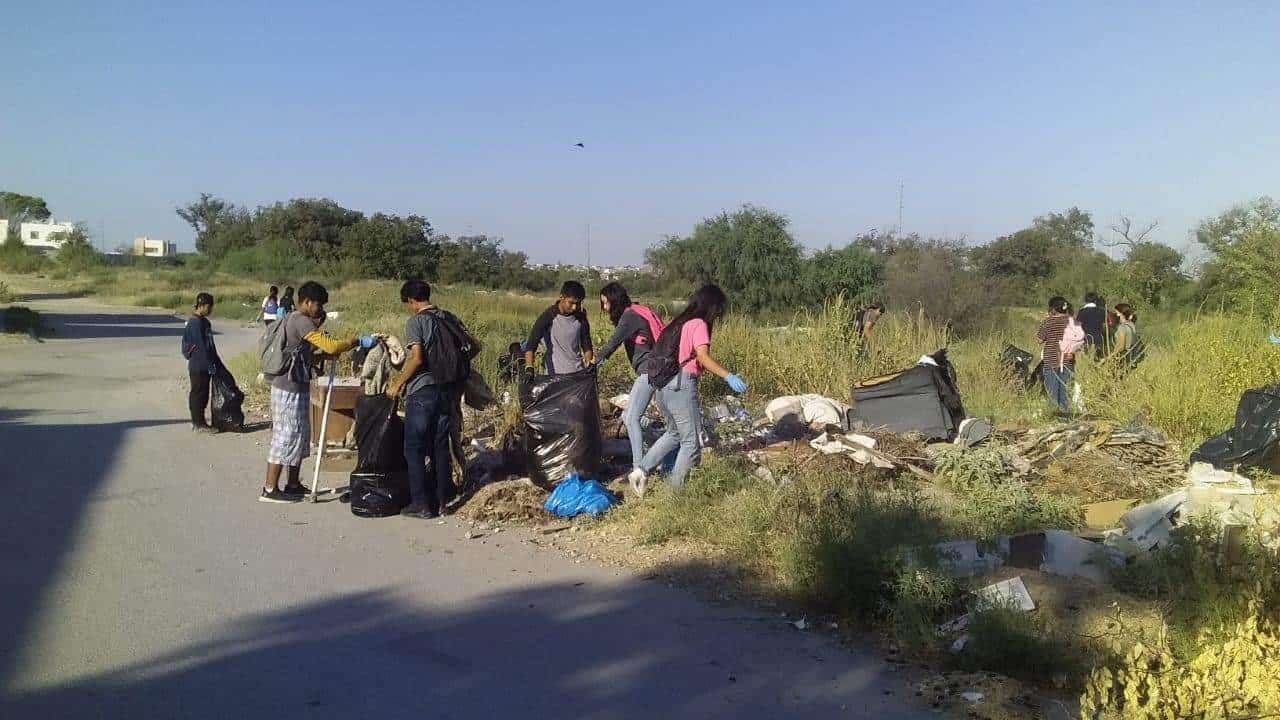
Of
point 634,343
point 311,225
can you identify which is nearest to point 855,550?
point 634,343

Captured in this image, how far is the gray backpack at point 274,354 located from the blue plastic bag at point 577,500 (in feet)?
7.60

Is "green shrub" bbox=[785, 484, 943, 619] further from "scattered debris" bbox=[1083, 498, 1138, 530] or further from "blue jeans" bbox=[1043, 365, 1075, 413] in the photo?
"blue jeans" bbox=[1043, 365, 1075, 413]

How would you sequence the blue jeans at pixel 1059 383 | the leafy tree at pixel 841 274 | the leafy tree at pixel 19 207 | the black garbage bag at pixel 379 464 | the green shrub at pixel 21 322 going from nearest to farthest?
1. the black garbage bag at pixel 379 464
2. the blue jeans at pixel 1059 383
3. the green shrub at pixel 21 322
4. the leafy tree at pixel 841 274
5. the leafy tree at pixel 19 207

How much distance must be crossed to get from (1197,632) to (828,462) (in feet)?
13.3

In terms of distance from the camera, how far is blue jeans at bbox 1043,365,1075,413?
42.0 ft

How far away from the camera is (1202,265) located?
27422 millimetres

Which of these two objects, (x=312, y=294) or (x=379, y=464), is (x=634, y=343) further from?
(x=312, y=294)

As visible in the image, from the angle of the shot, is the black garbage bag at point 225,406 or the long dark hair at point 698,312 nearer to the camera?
the long dark hair at point 698,312

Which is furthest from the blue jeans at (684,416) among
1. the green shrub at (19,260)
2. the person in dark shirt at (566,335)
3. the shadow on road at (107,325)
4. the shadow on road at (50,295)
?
the green shrub at (19,260)

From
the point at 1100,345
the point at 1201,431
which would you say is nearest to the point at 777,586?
the point at 1201,431

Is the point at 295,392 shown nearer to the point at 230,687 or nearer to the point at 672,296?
the point at 230,687

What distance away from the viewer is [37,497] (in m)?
8.55

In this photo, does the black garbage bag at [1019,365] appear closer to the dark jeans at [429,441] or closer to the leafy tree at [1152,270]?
the dark jeans at [429,441]

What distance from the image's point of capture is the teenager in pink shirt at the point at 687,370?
805cm
